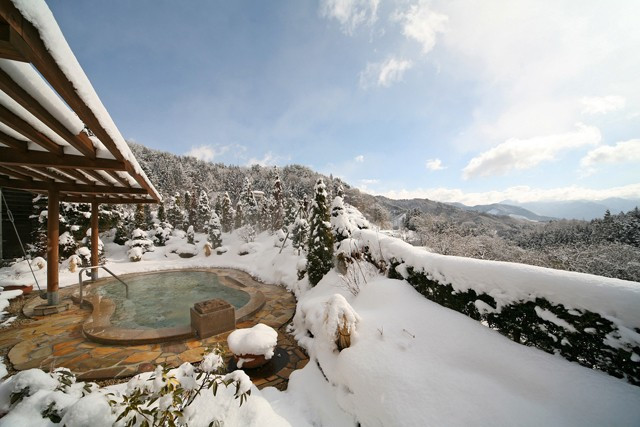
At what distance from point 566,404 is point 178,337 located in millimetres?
5945

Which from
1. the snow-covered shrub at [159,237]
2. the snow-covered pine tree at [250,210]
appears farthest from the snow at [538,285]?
the snow-covered pine tree at [250,210]

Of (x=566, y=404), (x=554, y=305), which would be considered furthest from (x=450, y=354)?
(x=554, y=305)

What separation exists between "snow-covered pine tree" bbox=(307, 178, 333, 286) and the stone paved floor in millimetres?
1996

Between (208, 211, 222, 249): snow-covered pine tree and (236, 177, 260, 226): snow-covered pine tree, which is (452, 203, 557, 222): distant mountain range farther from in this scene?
(208, 211, 222, 249): snow-covered pine tree

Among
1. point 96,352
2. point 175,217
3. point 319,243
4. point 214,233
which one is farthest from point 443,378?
point 175,217

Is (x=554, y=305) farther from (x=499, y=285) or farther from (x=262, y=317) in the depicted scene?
(x=262, y=317)

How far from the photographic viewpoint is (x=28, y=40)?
1.60 m

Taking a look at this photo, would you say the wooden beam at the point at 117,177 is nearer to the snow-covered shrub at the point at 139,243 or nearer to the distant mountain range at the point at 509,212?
the snow-covered shrub at the point at 139,243

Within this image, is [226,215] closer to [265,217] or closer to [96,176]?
[265,217]

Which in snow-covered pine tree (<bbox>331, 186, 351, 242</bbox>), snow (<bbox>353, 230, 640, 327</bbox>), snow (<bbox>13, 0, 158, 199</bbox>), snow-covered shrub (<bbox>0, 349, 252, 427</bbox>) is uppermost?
snow (<bbox>13, 0, 158, 199</bbox>)

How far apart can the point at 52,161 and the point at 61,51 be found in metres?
3.43

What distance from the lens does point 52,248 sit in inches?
252

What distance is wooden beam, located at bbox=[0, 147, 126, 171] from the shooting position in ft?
12.9

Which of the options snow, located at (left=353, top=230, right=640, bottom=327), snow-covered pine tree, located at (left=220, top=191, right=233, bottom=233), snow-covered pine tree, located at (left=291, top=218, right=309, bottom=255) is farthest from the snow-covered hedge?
snow-covered pine tree, located at (left=220, top=191, right=233, bottom=233)
